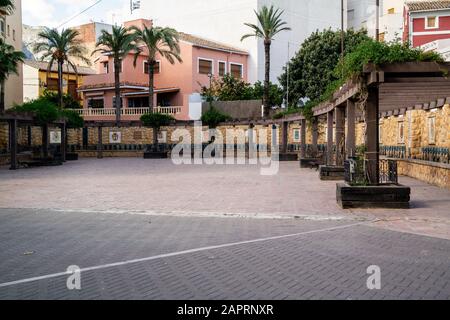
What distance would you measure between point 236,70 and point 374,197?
47.2 metres

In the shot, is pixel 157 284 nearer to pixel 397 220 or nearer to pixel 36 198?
pixel 397 220

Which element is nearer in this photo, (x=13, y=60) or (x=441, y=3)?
(x=13, y=60)

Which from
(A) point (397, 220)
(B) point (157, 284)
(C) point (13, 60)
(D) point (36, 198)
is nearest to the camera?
(B) point (157, 284)

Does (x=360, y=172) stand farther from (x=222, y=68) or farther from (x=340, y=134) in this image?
(x=222, y=68)

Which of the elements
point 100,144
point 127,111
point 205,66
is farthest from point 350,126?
point 205,66

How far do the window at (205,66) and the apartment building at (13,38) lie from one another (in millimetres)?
17611

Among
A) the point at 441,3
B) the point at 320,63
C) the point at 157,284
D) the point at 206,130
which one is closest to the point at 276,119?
the point at 206,130

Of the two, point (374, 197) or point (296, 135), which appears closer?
point (374, 197)

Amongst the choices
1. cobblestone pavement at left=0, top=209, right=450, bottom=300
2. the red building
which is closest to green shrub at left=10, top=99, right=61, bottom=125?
cobblestone pavement at left=0, top=209, right=450, bottom=300

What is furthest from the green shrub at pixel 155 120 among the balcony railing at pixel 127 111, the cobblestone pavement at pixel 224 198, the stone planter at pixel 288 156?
the cobblestone pavement at pixel 224 198

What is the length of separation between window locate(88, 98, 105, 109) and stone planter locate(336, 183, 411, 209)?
48319 mm

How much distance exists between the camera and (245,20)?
5781 cm

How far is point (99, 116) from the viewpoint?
54.2m
